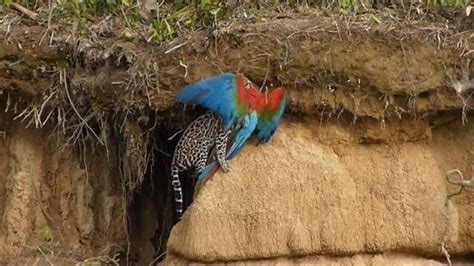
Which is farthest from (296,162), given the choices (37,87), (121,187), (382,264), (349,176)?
A: (37,87)

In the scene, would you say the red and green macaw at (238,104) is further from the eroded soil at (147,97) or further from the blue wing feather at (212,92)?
the eroded soil at (147,97)

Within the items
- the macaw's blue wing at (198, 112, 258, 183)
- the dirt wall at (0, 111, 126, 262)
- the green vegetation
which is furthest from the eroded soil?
the macaw's blue wing at (198, 112, 258, 183)

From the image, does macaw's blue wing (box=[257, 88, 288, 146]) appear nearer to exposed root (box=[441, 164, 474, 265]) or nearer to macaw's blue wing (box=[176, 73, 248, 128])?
macaw's blue wing (box=[176, 73, 248, 128])

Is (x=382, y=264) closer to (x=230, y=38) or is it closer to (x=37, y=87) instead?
(x=230, y=38)

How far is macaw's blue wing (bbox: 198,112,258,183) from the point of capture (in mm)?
5547

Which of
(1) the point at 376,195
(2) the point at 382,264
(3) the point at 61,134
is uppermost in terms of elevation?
(3) the point at 61,134

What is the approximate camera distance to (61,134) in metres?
5.98

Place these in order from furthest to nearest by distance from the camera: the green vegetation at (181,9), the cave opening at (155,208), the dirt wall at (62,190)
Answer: the cave opening at (155,208) → the dirt wall at (62,190) → the green vegetation at (181,9)

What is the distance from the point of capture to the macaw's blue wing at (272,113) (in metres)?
5.56

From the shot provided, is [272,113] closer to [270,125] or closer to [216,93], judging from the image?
[270,125]

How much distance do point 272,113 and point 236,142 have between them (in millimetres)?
256

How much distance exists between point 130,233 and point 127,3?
1412mm

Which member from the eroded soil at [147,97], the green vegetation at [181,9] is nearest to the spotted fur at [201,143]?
the eroded soil at [147,97]

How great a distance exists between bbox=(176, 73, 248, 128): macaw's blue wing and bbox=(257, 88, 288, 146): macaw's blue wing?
0.12 meters
